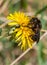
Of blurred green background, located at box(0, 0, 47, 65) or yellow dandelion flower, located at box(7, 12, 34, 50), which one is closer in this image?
yellow dandelion flower, located at box(7, 12, 34, 50)

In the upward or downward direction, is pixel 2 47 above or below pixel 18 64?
above

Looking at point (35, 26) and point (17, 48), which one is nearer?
point (35, 26)

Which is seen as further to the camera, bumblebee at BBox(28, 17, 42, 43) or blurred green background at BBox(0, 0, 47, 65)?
blurred green background at BBox(0, 0, 47, 65)

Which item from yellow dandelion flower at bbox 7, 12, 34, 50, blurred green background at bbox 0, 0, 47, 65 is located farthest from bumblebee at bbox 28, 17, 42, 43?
blurred green background at bbox 0, 0, 47, 65

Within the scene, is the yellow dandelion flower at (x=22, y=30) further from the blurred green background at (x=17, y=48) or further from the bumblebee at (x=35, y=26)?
the blurred green background at (x=17, y=48)

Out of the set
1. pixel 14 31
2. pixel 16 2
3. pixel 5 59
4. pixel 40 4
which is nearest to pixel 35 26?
pixel 14 31

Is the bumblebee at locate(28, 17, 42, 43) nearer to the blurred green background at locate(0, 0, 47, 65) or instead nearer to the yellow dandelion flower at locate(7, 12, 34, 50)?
the yellow dandelion flower at locate(7, 12, 34, 50)

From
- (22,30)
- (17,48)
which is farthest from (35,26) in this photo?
(17,48)

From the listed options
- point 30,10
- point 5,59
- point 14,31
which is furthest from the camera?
point 30,10

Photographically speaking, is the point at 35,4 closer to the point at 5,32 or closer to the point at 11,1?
the point at 11,1

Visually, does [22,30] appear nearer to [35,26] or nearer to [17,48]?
[35,26]

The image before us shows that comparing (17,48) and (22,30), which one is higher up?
(22,30)
